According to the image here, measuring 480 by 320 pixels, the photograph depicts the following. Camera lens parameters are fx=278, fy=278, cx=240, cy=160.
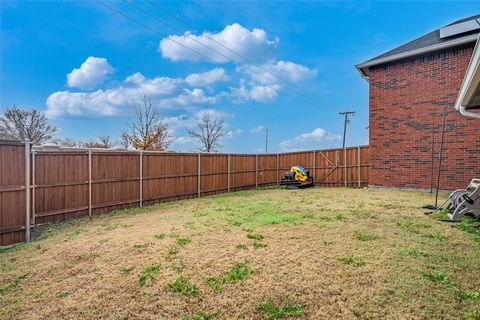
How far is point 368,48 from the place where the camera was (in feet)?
45.5

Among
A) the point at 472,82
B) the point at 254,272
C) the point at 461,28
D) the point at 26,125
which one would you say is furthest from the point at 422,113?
the point at 26,125

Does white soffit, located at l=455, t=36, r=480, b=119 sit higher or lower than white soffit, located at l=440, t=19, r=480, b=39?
lower

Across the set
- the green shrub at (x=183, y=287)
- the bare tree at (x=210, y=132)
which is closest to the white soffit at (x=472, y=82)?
the green shrub at (x=183, y=287)

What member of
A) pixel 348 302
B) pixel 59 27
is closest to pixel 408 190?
pixel 348 302

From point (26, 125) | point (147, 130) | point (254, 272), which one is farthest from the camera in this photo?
point (147, 130)

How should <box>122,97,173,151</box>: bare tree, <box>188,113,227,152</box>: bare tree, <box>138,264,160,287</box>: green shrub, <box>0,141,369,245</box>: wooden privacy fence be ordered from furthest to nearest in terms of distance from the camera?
<box>188,113,227,152</box>: bare tree < <box>122,97,173,151</box>: bare tree < <box>0,141,369,245</box>: wooden privacy fence < <box>138,264,160,287</box>: green shrub

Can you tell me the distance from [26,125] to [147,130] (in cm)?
923

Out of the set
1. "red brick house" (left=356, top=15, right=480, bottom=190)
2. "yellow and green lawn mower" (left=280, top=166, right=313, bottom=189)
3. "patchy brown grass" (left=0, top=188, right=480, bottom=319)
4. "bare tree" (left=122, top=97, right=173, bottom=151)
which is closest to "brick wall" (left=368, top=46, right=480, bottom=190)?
"red brick house" (left=356, top=15, right=480, bottom=190)

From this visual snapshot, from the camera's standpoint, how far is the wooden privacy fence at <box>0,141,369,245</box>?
5.71m

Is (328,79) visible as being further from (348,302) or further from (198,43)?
(348,302)

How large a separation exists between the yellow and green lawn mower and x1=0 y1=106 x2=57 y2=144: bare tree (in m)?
19.8

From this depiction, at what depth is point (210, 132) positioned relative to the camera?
1328 inches

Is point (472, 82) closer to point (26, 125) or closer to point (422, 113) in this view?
point (422, 113)

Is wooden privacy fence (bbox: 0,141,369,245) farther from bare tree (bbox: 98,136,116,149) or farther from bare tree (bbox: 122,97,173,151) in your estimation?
bare tree (bbox: 98,136,116,149)
